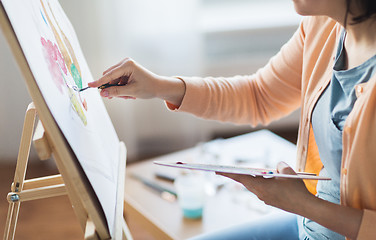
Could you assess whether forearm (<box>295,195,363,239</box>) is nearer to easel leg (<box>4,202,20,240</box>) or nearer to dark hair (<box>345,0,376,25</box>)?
dark hair (<box>345,0,376,25</box>)

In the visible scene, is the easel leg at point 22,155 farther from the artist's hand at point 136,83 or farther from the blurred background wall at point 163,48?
the blurred background wall at point 163,48

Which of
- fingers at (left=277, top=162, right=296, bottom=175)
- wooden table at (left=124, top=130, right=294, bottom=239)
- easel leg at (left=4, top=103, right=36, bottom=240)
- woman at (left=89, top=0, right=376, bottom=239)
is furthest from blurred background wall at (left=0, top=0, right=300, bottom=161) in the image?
fingers at (left=277, top=162, right=296, bottom=175)

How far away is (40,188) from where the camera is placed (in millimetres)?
743

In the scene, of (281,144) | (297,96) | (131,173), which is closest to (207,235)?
(297,96)

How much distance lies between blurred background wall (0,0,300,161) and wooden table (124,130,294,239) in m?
0.99

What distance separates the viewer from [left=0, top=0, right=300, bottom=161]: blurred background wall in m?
2.16

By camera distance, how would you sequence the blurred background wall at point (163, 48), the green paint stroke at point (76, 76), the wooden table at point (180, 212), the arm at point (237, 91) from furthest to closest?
the blurred background wall at point (163, 48)
the wooden table at point (180, 212)
the arm at point (237, 91)
the green paint stroke at point (76, 76)

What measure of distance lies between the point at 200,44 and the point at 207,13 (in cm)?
24

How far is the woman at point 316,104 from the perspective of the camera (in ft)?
2.41

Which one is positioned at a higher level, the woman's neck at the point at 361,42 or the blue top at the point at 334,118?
the woman's neck at the point at 361,42

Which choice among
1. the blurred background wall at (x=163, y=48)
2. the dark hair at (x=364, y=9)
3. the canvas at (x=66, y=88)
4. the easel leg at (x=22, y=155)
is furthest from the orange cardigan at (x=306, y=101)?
the blurred background wall at (x=163, y=48)

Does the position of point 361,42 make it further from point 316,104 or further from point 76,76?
point 76,76

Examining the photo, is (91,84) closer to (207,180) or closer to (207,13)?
(207,180)

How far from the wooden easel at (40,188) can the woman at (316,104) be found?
0.16 metres
